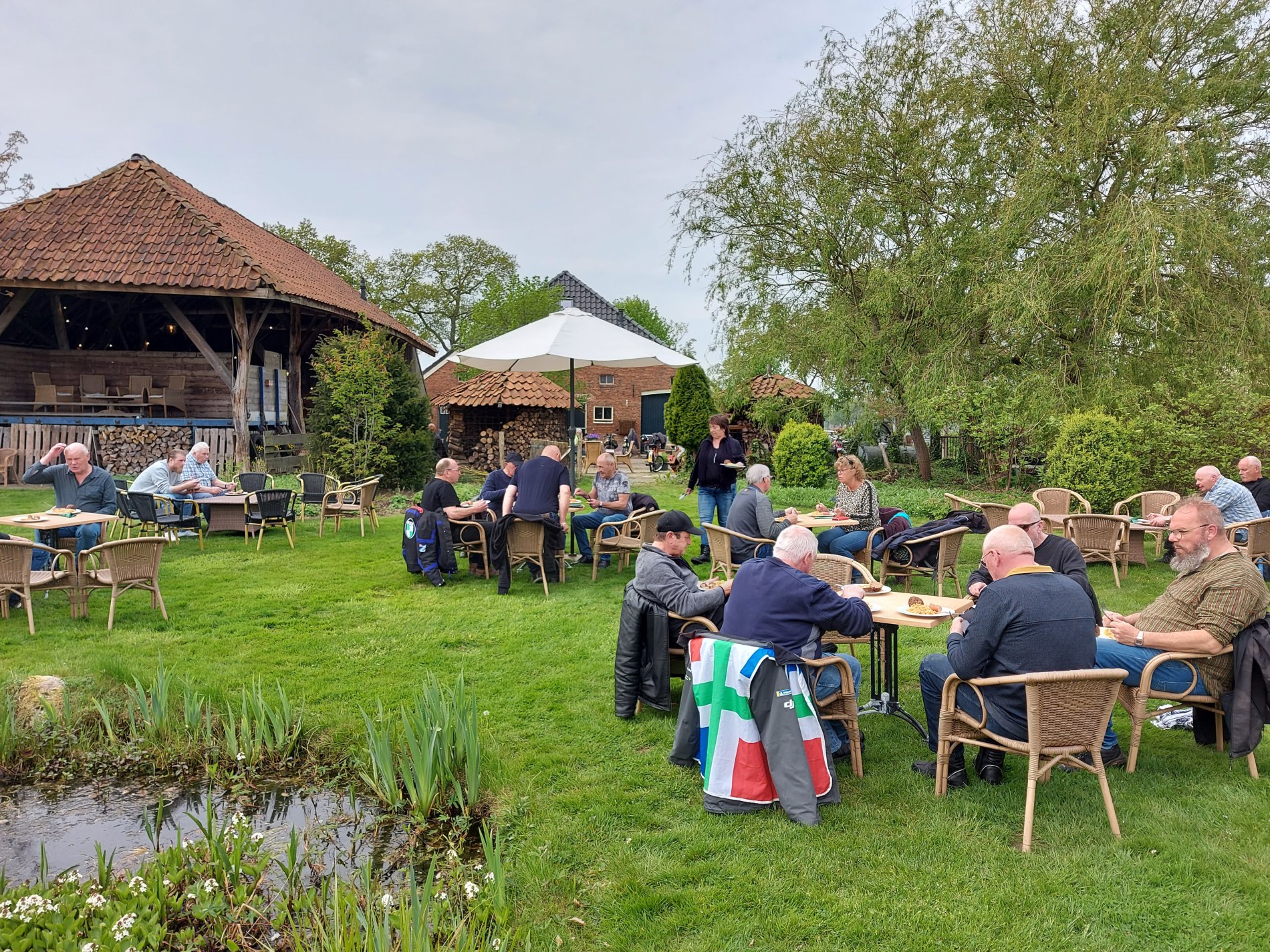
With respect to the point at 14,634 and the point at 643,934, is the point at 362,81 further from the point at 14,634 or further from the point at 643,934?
the point at 643,934

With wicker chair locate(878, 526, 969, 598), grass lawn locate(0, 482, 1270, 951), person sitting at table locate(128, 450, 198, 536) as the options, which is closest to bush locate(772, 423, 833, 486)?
wicker chair locate(878, 526, 969, 598)

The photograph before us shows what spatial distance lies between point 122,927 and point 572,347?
7.48 m

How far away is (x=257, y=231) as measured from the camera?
69.7 ft

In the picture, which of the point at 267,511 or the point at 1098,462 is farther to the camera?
the point at 1098,462

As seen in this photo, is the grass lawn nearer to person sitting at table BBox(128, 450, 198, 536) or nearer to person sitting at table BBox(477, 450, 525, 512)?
person sitting at table BBox(477, 450, 525, 512)

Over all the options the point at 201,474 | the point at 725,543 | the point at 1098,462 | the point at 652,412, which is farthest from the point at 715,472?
the point at 652,412

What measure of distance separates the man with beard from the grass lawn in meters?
0.45

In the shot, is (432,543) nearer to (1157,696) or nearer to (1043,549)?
(1043,549)

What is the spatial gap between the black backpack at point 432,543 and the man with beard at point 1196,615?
5871 mm

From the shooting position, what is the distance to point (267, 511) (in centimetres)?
964

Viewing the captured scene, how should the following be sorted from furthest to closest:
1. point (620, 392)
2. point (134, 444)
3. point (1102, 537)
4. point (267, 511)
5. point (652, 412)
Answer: point (652, 412) → point (620, 392) → point (134, 444) → point (267, 511) → point (1102, 537)

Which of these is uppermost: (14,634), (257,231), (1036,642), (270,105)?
(270,105)

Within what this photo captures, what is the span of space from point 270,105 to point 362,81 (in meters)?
6.89

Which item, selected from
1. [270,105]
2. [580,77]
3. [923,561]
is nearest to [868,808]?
[923,561]
